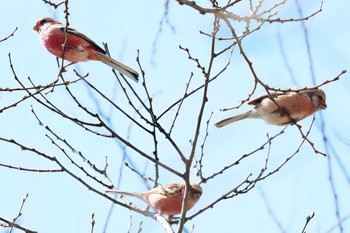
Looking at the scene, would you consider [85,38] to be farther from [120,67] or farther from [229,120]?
[229,120]

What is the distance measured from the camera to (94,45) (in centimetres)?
494

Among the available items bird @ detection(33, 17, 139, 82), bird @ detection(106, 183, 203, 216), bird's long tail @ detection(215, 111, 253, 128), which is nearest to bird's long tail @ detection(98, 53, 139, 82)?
bird @ detection(33, 17, 139, 82)

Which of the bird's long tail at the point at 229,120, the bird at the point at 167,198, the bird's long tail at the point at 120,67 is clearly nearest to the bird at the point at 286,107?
the bird's long tail at the point at 229,120

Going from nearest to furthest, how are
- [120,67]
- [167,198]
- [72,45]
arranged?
[120,67] < [167,198] < [72,45]

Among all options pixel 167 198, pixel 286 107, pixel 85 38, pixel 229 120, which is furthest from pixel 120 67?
pixel 286 107

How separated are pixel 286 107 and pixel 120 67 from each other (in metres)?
1.61

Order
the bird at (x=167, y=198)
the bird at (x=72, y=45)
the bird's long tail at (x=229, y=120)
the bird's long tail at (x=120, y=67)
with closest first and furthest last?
the bird's long tail at (x=120, y=67) < the bird at (x=167, y=198) < the bird at (x=72, y=45) < the bird's long tail at (x=229, y=120)

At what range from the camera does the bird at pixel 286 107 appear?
5.36 meters

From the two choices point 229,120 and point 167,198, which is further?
point 229,120

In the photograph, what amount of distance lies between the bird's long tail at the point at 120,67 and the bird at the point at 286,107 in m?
1.13

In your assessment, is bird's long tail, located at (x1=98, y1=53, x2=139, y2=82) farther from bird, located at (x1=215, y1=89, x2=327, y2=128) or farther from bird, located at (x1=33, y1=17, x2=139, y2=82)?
bird, located at (x1=215, y1=89, x2=327, y2=128)

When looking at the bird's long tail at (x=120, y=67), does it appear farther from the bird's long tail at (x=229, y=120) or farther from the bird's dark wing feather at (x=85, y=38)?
the bird's long tail at (x=229, y=120)

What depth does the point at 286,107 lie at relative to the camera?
5.36 metres

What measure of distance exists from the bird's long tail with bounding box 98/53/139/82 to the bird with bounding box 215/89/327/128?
44.5 inches
